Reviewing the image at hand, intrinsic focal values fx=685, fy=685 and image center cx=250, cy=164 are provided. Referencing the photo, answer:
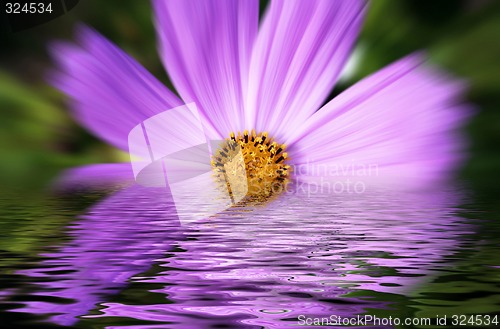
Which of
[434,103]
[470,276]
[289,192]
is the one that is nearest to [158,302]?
[470,276]

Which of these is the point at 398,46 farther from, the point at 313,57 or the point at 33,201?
the point at 33,201

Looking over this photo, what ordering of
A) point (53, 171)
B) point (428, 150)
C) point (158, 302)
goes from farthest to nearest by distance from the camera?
point (53, 171) → point (428, 150) → point (158, 302)

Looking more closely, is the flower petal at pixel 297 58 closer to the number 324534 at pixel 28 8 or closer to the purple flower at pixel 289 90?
the purple flower at pixel 289 90
